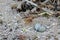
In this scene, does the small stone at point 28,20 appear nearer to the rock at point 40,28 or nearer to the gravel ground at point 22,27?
the gravel ground at point 22,27

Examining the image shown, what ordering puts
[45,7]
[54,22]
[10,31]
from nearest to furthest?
[10,31], [54,22], [45,7]

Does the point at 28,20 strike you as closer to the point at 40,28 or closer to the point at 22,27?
the point at 22,27

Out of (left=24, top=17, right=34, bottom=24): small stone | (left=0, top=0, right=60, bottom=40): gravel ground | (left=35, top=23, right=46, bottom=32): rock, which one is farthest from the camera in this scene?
(left=24, top=17, right=34, bottom=24): small stone

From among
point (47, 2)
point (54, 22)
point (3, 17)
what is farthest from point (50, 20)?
point (3, 17)

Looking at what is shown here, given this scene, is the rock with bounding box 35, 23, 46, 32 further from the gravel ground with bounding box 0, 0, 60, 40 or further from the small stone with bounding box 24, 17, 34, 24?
the small stone with bounding box 24, 17, 34, 24

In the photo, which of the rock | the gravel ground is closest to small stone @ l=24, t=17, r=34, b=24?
the gravel ground

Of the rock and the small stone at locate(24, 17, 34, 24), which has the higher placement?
the small stone at locate(24, 17, 34, 24)


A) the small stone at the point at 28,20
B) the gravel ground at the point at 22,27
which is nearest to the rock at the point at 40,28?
the gravel ground at the point at 22,27

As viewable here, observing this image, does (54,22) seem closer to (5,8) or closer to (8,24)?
(8,24)
